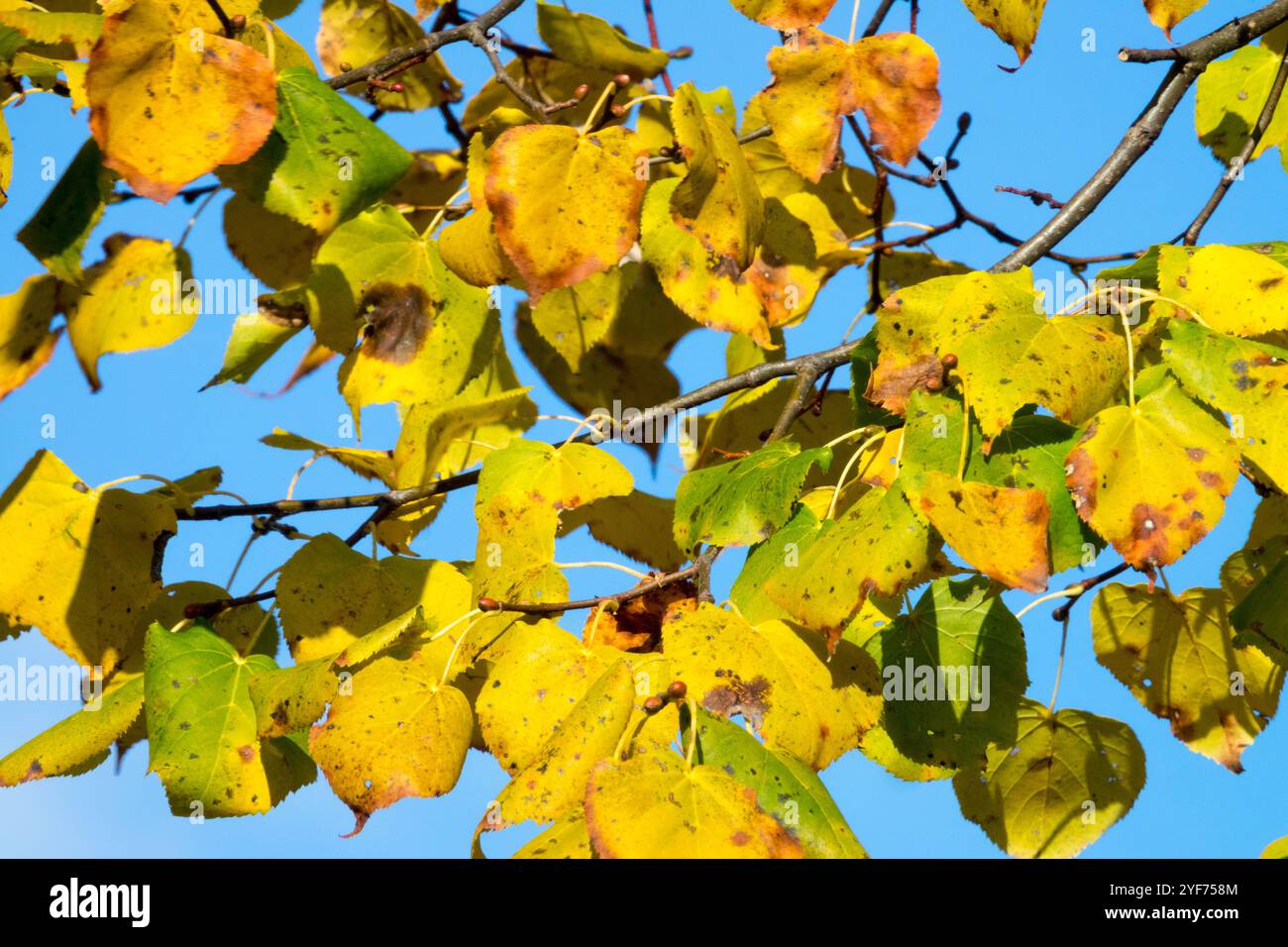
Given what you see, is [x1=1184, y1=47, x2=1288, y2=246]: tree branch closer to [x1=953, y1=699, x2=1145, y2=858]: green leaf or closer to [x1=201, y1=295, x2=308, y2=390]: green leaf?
[x1=953, y1=699, x2=1145, y2=858]: green leaf

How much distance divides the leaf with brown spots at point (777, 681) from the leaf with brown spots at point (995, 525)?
192 millimetres

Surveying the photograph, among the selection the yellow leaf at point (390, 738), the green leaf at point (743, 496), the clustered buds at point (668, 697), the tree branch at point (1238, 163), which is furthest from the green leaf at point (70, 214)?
the tree branch at point (1238, 163)

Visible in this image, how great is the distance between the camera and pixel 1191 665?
5.61ft

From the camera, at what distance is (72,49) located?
1624mm

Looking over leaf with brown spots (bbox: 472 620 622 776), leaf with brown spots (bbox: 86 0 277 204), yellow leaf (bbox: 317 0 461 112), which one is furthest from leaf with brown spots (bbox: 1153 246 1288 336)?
yellow leaf (bbox: 317 0 461 112)

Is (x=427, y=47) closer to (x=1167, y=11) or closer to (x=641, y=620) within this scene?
(x=641, y=620)

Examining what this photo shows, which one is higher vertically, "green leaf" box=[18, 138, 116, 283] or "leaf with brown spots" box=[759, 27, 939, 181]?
"leaf with brown spots" box=[759, 27, 939, 181]

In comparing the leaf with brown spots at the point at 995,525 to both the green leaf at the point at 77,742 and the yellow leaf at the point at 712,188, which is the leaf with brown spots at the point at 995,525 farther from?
A: the green leaf at the point at 77,742

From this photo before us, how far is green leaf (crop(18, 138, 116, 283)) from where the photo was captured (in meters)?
1.45

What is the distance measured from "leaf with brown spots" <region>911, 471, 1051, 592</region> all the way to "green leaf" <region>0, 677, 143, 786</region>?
0.95 m

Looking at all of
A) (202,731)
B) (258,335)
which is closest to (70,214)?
(258,335)

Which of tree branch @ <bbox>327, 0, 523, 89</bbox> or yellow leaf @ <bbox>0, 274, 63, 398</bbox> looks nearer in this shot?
tree branch @ <bbox>327, 0, 523, 89</bbox>
